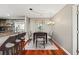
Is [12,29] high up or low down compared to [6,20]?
down

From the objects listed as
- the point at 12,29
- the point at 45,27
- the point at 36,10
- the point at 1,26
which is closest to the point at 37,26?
the point at 45,27

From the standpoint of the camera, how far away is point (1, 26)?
2.85 metres

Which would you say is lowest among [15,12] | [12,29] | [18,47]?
[18,47]

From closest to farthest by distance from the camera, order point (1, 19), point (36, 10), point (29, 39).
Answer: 1. point (1, 19)
2. point (29, 39)
3. point (36, 10)

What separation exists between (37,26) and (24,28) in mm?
381

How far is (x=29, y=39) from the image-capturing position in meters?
4.04

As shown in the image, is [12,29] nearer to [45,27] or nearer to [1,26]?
[1,26]

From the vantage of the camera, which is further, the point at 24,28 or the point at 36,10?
the point at 36,10
